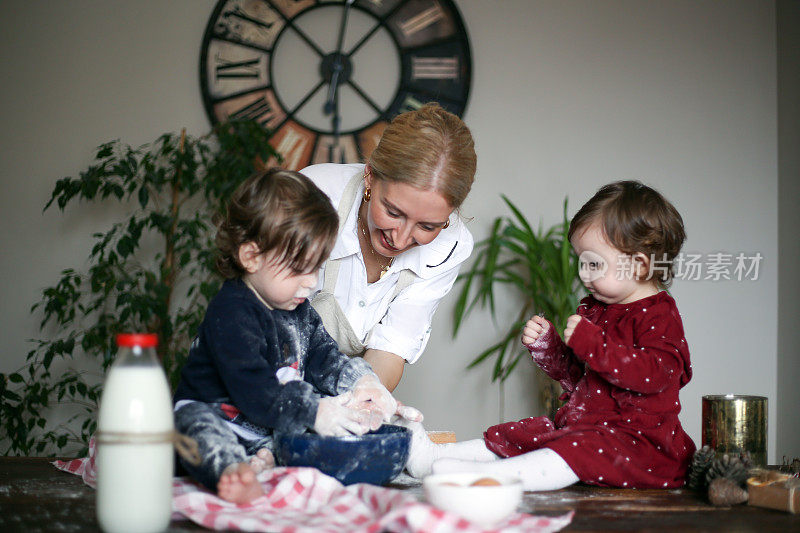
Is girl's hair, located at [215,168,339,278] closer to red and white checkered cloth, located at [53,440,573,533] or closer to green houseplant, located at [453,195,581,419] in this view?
red and white checkered cloth, located at [53,440,573,533]

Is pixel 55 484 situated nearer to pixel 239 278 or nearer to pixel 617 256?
pixel 239 278

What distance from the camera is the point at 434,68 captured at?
3.28m

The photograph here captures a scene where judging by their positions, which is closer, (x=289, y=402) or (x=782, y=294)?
(x=289, y=402)

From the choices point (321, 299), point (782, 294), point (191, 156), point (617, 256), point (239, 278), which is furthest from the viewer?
point (782, 294)

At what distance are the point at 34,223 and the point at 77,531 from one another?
2.73 meters

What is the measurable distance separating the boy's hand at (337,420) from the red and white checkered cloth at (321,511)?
8 cm

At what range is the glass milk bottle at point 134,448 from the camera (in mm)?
873

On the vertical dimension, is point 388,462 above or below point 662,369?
below

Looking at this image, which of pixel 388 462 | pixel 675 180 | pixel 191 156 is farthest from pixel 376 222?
pixel 675 180

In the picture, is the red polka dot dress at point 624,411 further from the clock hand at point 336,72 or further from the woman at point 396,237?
the clock hand at point 336,72

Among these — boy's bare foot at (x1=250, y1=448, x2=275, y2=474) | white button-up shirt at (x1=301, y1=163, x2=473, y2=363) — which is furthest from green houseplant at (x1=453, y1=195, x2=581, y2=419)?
boy's bare foot at (x1=250, y1=448, x2=275, y2=474)

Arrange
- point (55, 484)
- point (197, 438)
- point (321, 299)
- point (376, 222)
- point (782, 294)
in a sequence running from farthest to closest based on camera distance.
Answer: point (782, 294)
point (321, 299)
point (376, 222)
point (55, 484)
point (197, 438)

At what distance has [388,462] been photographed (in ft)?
3.75

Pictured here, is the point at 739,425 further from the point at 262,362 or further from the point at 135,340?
the point at 135,340
